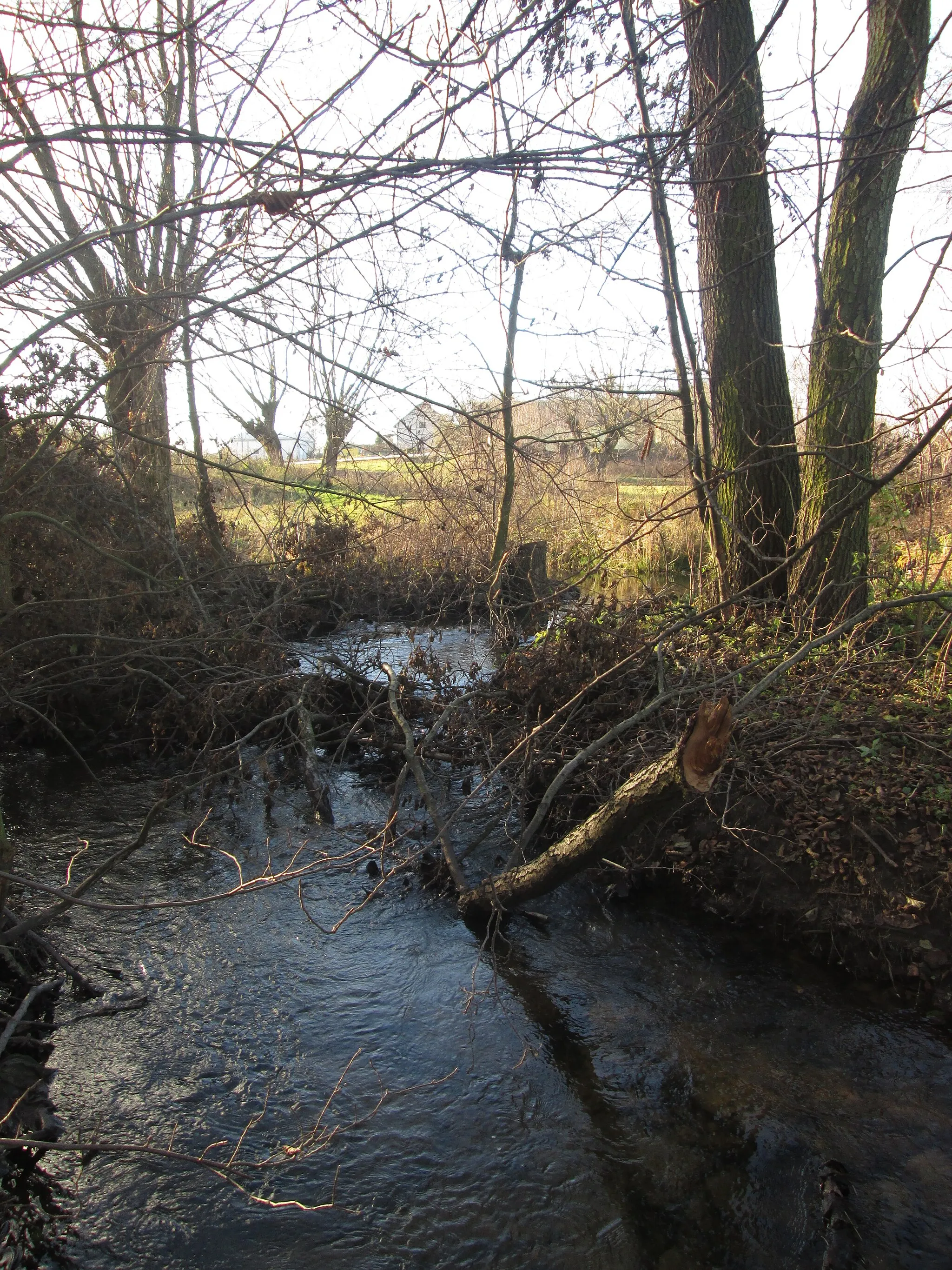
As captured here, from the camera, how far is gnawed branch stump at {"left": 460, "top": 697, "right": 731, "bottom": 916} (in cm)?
372

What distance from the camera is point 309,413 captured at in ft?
20.7

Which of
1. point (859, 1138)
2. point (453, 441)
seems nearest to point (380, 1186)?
point (859, 1138)

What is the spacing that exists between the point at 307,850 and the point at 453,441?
3.52 m

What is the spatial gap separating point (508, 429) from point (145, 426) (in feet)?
15.4

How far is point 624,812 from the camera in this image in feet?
13.9

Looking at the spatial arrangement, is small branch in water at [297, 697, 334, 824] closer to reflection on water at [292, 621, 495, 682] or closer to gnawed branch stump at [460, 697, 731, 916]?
reflection on water at [292, 621, 495, 682]

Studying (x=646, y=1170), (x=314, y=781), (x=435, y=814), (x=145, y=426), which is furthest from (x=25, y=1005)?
(x=145, y=426)

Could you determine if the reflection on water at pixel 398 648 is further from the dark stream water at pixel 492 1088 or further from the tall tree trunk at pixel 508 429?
the dark stream water at pixel 492 1088

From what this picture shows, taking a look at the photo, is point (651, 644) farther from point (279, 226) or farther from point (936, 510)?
point (936, 510)

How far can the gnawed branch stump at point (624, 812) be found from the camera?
372cm

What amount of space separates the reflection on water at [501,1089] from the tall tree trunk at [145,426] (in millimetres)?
4184

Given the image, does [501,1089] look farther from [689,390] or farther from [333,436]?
[689,390]

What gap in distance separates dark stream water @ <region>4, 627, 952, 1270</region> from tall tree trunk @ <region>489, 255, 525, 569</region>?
3.17 m

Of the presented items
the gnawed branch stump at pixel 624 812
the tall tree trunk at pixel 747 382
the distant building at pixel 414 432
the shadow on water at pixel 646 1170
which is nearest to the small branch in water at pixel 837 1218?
the shadow on water at pixel 646 1170
